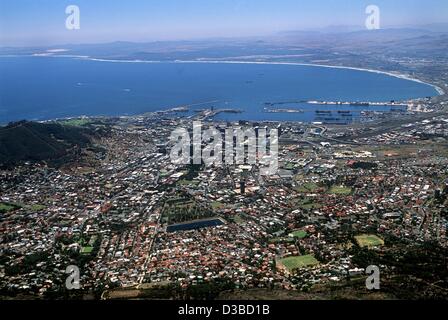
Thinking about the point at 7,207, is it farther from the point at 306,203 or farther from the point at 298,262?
the point at 298,262

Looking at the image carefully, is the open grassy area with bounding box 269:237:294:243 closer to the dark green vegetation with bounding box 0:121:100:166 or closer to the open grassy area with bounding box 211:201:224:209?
the open grassy area with bounding box 211:201:224:209

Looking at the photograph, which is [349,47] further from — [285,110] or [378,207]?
[378,207]

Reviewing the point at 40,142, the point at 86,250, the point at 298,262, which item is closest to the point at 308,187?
the point at 298,262

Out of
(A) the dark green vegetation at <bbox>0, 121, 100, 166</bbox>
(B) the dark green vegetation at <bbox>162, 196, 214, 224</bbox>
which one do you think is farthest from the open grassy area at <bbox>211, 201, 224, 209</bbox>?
(A) the dark green vegetation at <bbox>0, 121, 100, 166</bbox>

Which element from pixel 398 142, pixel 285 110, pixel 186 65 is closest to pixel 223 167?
pixel 398 142

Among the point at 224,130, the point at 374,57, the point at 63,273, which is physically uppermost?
the point at 374,57

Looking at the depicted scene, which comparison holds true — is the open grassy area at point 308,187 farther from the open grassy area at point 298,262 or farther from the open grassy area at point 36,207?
the open grassy area at point 36,207

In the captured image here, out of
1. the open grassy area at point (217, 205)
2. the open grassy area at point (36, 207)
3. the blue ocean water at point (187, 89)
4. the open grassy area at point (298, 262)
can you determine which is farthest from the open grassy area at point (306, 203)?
the blue ocean water at point (187, 89)
